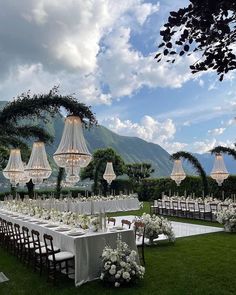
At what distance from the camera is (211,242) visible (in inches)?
401

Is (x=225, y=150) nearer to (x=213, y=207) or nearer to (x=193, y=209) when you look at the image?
(x=193, y=209)

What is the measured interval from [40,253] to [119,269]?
176cm

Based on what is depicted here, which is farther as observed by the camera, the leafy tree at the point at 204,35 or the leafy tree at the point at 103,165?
the leafy tree at the point at 103,165

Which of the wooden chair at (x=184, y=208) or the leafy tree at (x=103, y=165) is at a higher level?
the leafy tree at (x=103, y=165)

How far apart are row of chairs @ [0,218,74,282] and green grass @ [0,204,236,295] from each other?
7.8 inches

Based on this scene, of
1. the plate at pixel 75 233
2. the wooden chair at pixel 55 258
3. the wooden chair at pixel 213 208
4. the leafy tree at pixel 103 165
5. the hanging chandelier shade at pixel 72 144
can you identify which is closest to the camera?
the wooden chair at pixel 55 258

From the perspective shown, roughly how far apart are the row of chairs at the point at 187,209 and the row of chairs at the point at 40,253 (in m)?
9.33

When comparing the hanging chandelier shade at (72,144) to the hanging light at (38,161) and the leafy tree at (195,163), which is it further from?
the leafy tree at (195,163)

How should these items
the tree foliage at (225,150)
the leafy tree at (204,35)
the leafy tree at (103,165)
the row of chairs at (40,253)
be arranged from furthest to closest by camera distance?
the leafy tree at (103,165)
the tree foliage at (225,150)
the row of chairs at (40,253)
the leafy tree at (204,35)

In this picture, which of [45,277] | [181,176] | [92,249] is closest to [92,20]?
[92,249]

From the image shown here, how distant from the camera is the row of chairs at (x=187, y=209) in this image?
15.8 m

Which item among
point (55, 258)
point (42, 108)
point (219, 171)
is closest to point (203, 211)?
point (219, 171)

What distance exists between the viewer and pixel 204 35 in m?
2.39

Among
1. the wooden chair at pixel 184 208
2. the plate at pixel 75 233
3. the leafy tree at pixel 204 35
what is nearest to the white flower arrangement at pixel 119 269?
the plate at pixel 75 233
